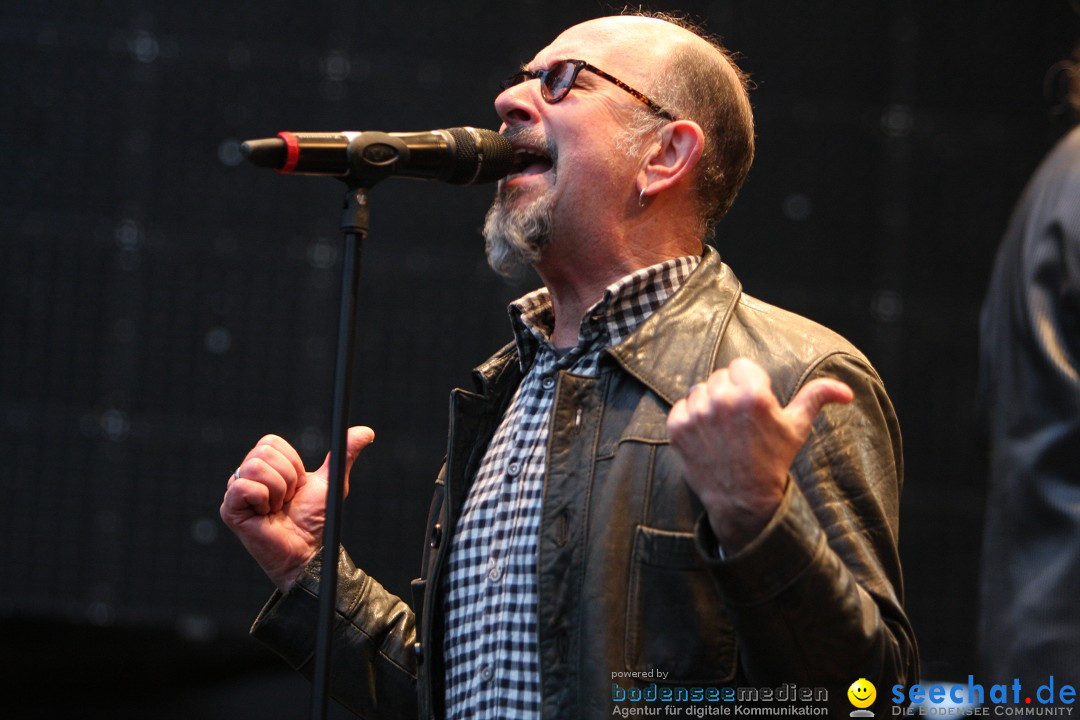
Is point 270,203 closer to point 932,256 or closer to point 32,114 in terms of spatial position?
point 32,114

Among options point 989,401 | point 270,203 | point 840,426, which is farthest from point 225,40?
point 989,401

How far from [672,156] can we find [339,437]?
887 mm

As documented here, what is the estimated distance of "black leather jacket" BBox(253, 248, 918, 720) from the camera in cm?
151

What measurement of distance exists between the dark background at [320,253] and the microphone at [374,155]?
5.67 feet

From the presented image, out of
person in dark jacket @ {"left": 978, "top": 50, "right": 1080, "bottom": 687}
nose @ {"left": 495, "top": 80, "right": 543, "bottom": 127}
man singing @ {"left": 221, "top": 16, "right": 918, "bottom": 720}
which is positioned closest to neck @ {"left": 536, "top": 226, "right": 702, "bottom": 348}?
man singing @ {"left": 221, "top": 16, "right": 918, "bottom": 720}

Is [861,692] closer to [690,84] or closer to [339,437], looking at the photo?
[339,437]

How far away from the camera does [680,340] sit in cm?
188

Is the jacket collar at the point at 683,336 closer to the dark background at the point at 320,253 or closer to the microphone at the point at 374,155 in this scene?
the microphone at the point at 374,155

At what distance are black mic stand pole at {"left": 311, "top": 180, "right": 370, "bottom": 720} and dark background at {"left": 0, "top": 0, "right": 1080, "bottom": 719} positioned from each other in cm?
173

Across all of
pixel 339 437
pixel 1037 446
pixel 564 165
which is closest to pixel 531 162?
pixel 564 165

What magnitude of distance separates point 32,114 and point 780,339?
94.4 inches

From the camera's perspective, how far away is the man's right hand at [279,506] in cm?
197

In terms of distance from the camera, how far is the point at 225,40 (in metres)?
3.46

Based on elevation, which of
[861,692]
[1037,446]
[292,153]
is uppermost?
[292,153]
